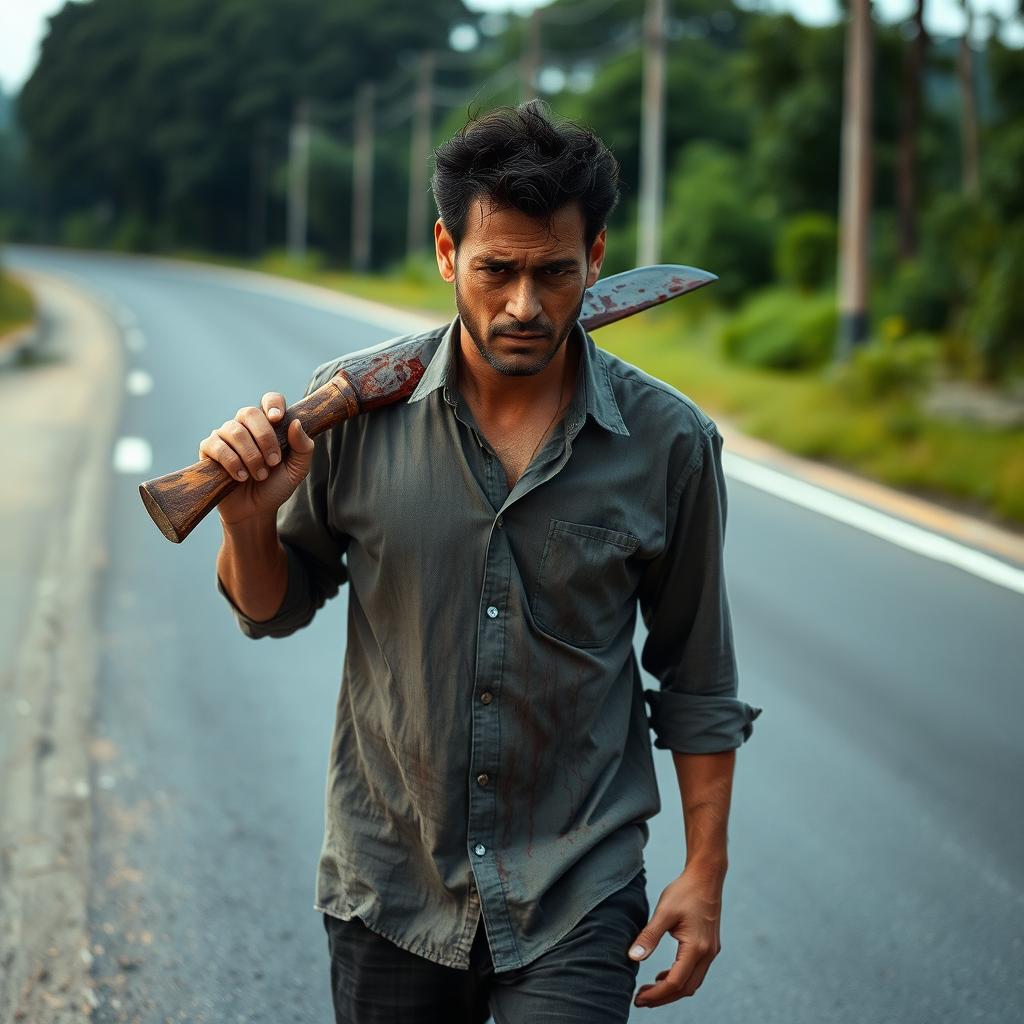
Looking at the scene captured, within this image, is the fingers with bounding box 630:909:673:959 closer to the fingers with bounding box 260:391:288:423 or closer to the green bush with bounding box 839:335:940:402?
the fingers with bounding box 260:391:288:423

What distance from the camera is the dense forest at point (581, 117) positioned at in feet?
66.5

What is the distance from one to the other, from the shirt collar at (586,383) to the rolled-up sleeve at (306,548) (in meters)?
0.18

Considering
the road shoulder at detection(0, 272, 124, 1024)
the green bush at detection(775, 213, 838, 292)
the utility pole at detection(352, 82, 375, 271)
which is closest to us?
the road shoulder at detection(0, 272, 124, 1024)

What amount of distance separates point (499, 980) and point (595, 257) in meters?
1.08

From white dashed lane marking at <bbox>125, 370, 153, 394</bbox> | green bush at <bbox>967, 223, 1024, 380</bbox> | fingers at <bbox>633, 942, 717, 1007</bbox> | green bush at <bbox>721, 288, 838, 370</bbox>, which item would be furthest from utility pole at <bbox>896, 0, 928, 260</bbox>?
fingers at <bbox>633, 942, 717, 1007</bbox>

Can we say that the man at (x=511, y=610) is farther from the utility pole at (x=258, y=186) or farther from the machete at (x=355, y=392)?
the utility pole at (x=258, y=186)

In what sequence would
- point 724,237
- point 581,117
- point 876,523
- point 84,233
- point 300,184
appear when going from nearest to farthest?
point 876,523 < point 581,117 < point 724,237 < point 300,184 < point 84,233

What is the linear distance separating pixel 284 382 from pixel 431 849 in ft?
48.0

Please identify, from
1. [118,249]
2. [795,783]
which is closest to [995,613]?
[795,783]

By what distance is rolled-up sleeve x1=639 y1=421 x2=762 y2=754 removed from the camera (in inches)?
91.0

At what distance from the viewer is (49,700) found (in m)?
6.00

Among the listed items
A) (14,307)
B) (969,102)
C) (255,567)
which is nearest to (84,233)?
(14,307)

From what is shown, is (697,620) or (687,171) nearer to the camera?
(697,620)

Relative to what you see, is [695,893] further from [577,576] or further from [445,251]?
[445,251]
